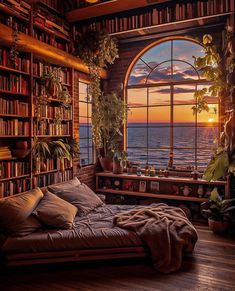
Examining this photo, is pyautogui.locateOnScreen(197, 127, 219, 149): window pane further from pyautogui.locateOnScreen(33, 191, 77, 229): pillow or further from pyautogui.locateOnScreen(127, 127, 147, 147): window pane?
pyautogui.locateOnScreen(33, 191, 77, 229): pillow

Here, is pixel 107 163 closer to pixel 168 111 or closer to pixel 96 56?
pixel 168 111

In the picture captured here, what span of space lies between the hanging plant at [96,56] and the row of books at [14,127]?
4.55ft

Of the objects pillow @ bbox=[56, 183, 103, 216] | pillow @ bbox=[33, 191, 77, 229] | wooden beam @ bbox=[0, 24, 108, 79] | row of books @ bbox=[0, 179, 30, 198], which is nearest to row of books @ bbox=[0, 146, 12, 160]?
row of books @ bbox=[0, 179, 30, 198]

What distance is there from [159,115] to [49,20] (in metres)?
2.52


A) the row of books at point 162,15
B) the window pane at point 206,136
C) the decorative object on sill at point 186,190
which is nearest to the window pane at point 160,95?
the window pane at point 206,136

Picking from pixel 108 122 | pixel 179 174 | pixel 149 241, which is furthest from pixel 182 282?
pixel 108 122

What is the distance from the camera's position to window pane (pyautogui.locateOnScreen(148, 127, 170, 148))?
16.8 feet

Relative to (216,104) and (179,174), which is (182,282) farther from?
(216,104)

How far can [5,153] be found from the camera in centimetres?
340

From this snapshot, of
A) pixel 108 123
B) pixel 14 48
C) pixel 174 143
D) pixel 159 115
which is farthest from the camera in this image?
pixel 159 115

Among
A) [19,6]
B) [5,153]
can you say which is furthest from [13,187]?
[19,6]

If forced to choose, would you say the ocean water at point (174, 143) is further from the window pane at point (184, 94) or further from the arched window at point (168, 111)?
the window pane at point (184, 94)

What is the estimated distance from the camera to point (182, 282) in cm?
253

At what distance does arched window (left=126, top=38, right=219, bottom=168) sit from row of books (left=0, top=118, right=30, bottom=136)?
234 cm
